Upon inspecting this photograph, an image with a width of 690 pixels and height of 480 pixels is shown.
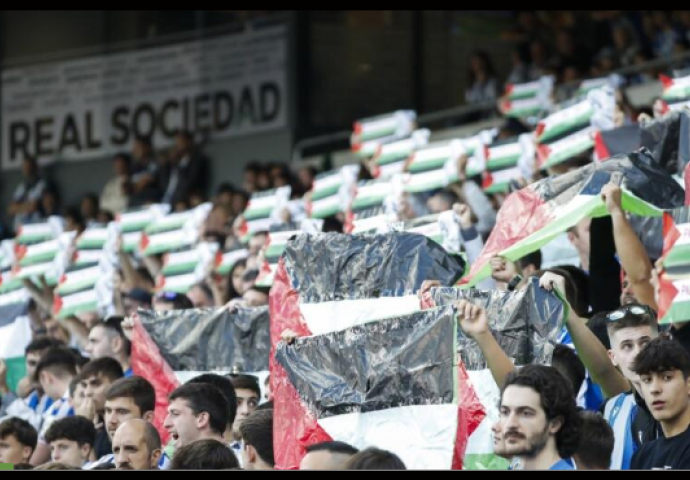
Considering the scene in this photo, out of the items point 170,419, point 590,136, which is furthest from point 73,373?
point 590,136

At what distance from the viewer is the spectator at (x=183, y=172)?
17000 millimetres

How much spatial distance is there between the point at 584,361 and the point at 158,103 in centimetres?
1238

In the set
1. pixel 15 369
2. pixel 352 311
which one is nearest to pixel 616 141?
pixel 352 311

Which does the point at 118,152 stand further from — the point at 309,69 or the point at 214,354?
the point at 214,354

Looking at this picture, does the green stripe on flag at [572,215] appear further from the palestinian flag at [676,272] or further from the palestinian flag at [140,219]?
the palestinian flag at [140,219]

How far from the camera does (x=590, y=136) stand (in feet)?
32.0

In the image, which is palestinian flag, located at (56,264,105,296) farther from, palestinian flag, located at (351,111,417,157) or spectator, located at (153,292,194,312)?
palestinian flag, located at (351,111,417,157)

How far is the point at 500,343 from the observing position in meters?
7.05

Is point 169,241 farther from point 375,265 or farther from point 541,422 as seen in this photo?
point 541,422

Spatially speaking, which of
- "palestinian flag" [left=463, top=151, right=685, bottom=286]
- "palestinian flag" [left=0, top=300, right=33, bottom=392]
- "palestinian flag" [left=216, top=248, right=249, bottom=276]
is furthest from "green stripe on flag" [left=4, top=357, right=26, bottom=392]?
"palestinian flag" [left=463, top=151, right=685, bottom=286]

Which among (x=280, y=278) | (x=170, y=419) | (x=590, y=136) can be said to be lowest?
(x=170, y=419)

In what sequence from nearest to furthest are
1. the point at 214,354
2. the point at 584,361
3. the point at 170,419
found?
the point at 584,361 < the point at 170,419 < the point at 214,354

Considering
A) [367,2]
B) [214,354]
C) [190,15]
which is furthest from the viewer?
[190,15]

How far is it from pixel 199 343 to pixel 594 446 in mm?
3675
